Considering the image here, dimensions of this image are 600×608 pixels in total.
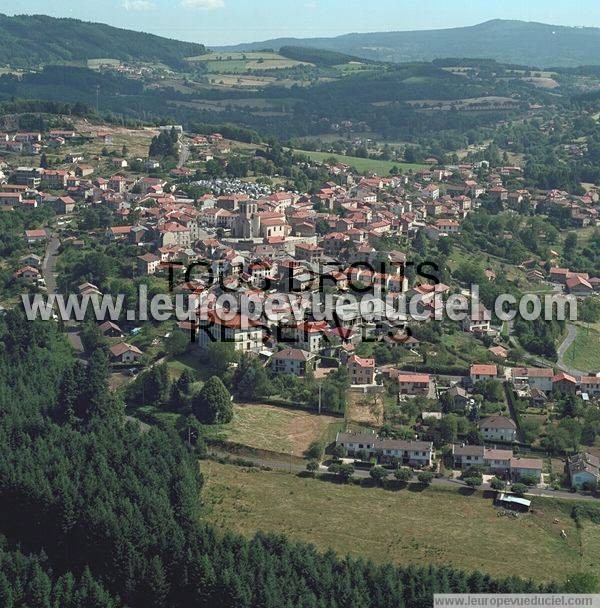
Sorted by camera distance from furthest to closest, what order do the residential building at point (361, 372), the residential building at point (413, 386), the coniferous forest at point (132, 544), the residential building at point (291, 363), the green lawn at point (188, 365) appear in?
the residential building at point (291, 363)
the green lawn at point (188, 365)
the residential building at point (361, 372)
the residential building at point (413, 386)
the coniferous forest at point (132, 544)

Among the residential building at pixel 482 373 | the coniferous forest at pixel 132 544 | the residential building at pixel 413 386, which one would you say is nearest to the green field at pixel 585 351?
the residential building at pixel 482 373

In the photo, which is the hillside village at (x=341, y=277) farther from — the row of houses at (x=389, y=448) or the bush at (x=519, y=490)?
the bush at (x=519, y=490)

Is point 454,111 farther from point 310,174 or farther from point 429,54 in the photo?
point 429,54

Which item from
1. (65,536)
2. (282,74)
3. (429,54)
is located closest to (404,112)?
(282,74)

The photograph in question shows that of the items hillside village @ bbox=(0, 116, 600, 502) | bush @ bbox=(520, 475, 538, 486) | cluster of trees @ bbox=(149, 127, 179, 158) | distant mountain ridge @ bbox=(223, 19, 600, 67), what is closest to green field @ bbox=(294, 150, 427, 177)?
hillside village @ bbox=(0, 116, 600, 502)

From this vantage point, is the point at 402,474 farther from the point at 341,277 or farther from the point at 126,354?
the point at 341,277

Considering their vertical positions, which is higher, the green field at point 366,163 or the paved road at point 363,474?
the green field at point 366,163

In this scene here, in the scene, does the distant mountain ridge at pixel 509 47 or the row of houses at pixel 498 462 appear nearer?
the row of houses at pixel 498 462
